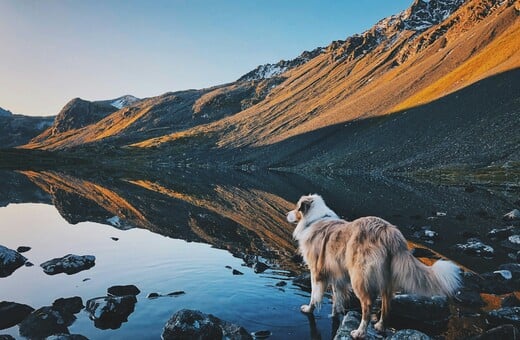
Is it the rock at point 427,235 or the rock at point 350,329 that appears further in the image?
the rock at point 427,235

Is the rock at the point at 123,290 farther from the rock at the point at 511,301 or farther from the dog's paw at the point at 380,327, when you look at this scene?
the rock at the point at 511,301

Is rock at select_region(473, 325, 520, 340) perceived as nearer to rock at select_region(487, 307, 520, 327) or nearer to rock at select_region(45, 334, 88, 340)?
rock at select_region(487, 307, 520, 327)

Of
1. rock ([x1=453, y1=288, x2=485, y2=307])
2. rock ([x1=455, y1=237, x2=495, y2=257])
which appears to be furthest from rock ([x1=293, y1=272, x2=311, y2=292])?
rock ([x1=455, y1=237, x2=495, y2=257])

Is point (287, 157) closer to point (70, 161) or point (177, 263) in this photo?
point (70, 161)

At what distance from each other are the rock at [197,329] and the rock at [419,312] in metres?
4.88

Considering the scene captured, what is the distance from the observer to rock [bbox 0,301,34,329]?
12.8 m

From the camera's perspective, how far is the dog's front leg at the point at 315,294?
12.5m

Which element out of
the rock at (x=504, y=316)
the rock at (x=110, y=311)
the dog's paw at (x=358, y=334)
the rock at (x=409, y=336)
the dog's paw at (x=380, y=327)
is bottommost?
the rock at (x=504, y=316)

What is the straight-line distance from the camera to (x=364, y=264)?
1023 cm

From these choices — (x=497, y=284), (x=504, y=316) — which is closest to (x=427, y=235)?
(x=497, y=284)

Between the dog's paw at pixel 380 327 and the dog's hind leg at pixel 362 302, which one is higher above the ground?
the dog's hind leg at pixel 362 302

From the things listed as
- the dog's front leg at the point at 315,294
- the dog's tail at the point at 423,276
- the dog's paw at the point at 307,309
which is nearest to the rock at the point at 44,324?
the dog's paw at the point at 307,309

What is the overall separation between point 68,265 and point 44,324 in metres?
7.70

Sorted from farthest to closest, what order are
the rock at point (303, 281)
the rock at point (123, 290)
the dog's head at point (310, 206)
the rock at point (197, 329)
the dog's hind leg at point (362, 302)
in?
the rock at point (303, 281)
the rock at point (123, 290)
the dog's head at point (310, 206)
the rock at point (197, 329)
the dog's hind leg at point (362, 302)
